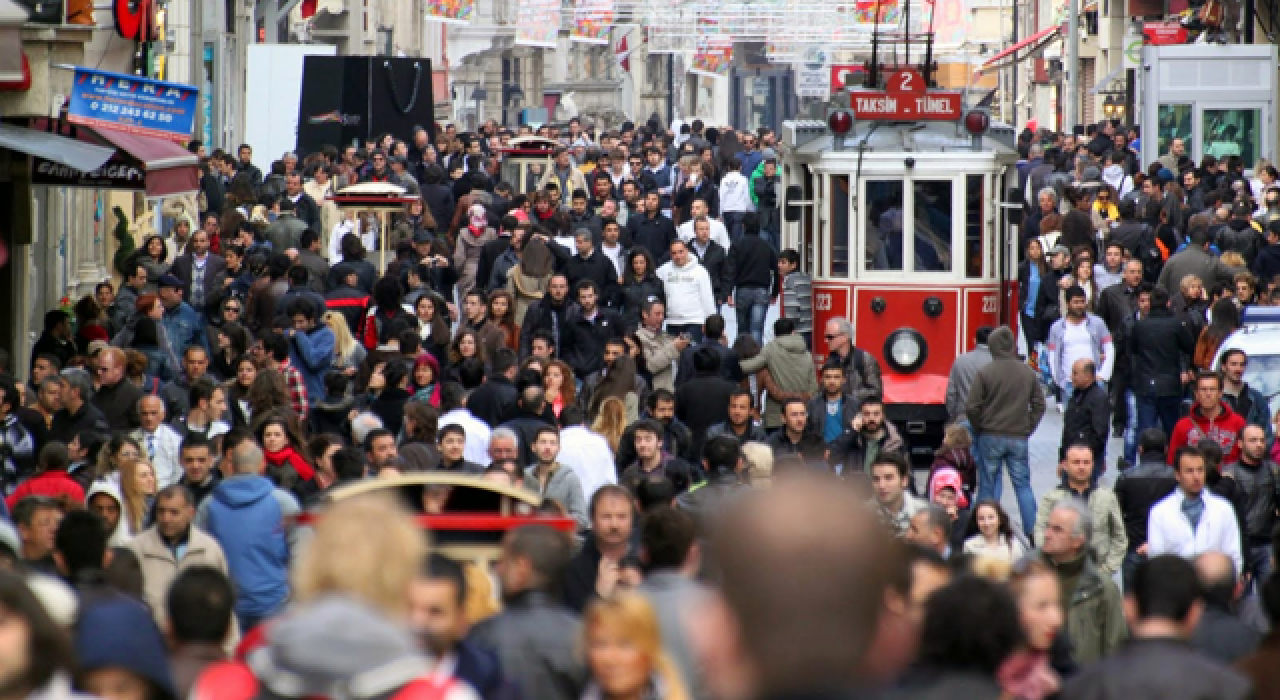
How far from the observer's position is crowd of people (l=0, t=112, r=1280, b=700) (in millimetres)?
4562

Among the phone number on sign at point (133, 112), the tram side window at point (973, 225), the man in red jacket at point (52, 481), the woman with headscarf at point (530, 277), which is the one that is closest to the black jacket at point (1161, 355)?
the tram side window at point (973, 225)

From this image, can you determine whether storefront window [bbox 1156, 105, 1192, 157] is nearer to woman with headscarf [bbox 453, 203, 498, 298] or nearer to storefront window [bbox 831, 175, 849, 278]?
woman with headscarf [bbox 453, 203, 498, 298]

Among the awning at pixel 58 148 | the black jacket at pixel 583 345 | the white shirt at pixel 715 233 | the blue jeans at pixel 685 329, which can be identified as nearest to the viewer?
the awning at pixel 58 148

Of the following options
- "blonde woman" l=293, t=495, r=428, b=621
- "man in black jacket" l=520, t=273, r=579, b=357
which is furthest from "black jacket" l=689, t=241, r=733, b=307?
"blonde woman" l=293, t=495, r=428, b=621

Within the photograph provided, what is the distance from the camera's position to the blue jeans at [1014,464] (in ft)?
45.8

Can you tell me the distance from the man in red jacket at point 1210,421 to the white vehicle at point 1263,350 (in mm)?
1401

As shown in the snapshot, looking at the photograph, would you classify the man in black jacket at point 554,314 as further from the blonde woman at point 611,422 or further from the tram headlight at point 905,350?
the blonde woman at point 611,422

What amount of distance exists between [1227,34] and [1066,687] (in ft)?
115

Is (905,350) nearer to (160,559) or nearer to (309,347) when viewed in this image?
(309,347)

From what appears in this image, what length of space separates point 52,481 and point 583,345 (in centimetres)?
736

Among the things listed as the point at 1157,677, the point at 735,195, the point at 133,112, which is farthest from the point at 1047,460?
the point at 1157,677

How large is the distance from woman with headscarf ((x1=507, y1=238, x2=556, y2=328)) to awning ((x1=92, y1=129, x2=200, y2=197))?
3.36 m

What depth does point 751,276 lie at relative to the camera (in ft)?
67.6

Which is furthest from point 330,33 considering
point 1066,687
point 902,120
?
point 1066,687
